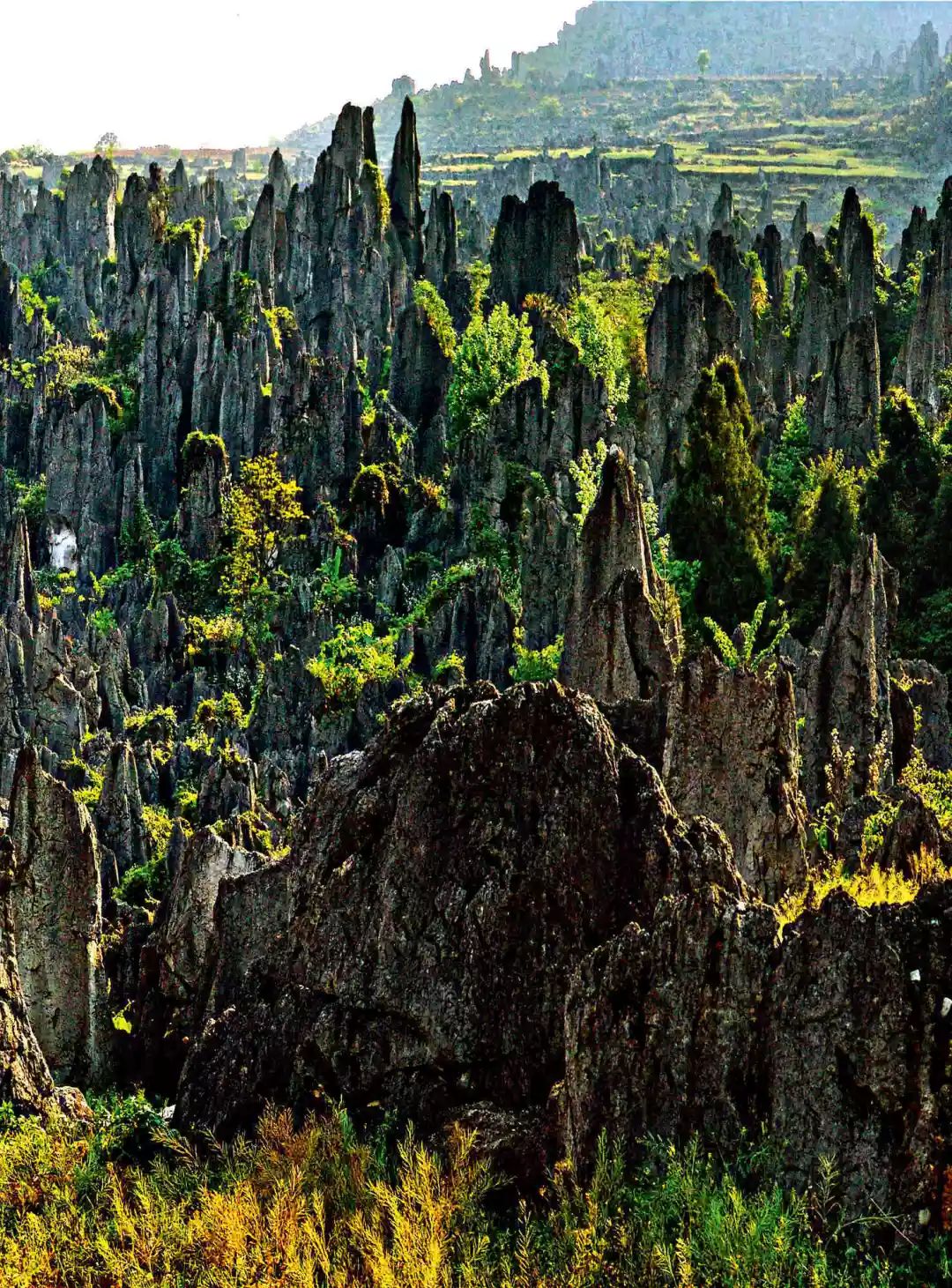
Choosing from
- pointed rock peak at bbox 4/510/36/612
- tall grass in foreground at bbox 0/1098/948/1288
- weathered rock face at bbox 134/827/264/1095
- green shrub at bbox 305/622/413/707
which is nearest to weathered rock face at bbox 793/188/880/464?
green shrub at bbox 305/622/413/707

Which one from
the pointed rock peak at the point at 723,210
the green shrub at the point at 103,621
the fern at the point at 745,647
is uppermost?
the pointed rock peak at the point at 723,210

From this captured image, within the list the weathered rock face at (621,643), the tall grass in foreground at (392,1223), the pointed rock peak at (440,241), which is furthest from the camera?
the pointed rock peak at (440,241)

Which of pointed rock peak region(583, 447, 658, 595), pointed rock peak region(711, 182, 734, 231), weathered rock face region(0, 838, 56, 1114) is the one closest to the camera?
weathered rock face region(0, 838, 56, 1114)

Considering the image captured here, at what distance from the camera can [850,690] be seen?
78.2 feet

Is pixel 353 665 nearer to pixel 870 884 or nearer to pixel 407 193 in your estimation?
pixel 870 884

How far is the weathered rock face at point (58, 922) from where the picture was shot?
19.3m

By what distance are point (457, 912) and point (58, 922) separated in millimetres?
7146

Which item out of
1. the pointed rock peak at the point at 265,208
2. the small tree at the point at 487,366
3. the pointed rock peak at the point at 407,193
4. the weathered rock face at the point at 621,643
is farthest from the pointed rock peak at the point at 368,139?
the weathered rock face at the point at 621,643

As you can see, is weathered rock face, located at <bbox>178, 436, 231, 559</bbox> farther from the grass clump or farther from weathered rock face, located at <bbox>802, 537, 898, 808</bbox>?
the grass clump

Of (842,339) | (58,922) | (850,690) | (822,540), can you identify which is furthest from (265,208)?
(58,922)

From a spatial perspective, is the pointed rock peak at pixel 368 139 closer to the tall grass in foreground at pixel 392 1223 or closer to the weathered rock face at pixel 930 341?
the weathered rock face at pixel 930 341

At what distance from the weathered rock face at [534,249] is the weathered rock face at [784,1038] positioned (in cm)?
6166

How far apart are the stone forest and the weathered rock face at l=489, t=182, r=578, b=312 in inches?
167

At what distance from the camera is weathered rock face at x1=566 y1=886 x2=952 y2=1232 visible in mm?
11016
